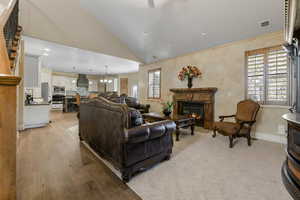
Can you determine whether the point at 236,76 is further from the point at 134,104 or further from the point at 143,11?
the point at 134,104

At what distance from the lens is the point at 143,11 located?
3.81 meters

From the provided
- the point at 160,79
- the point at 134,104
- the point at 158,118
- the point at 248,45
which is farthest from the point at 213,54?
the point at 134,104

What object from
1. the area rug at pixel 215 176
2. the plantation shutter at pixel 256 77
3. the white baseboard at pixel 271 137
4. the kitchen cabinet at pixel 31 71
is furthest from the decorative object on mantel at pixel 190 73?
the kitchen cabinet at pixel 31 71

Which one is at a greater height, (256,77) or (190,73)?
(190,73)

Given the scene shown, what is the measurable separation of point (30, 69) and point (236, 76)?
6.97 m

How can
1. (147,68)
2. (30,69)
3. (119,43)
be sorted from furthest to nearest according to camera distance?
(147,68) < (119,43) < (30,69)

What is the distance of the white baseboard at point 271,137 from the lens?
3.21 m

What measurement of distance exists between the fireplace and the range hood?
770 cm

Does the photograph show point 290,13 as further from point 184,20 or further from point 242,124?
point 184,20

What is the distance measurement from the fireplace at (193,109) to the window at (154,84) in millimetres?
1509

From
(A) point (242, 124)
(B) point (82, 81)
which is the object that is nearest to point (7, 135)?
(A) point (242, 124)

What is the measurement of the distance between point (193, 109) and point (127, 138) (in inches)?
148

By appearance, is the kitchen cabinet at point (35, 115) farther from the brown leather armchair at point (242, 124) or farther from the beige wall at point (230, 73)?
the brown leather armchair at point (242, 124)

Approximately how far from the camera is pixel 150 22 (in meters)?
4.13
